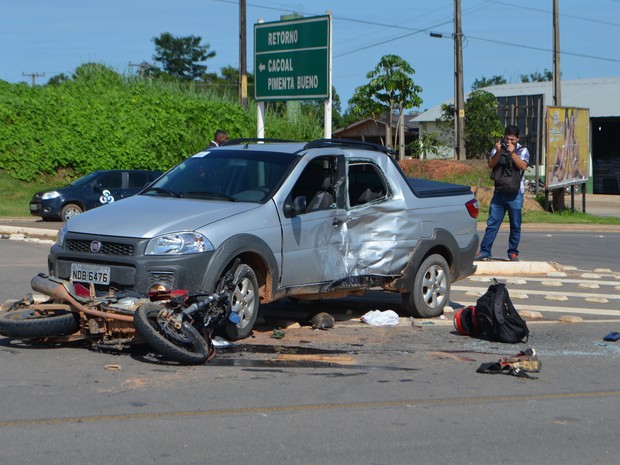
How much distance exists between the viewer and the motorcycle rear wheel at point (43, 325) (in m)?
7.80

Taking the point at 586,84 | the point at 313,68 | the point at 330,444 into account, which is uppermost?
the point at 586,84

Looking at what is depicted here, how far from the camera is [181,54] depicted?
103188 millimetres

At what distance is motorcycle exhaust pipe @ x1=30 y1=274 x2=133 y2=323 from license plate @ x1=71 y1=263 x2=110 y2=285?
240mm

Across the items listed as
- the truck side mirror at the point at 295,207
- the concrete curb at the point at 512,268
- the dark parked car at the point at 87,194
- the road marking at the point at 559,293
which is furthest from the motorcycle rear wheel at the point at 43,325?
the dark parked car at the point at 87,194

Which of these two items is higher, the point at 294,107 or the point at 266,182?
the point at 294,107

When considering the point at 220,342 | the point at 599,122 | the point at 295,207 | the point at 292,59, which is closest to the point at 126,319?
the point at 220,342

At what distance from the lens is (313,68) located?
693 inches

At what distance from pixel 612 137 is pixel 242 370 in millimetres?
48379

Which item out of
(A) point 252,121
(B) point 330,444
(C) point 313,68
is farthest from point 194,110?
(B) point 330,444

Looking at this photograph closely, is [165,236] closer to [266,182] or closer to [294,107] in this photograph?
[266,182]

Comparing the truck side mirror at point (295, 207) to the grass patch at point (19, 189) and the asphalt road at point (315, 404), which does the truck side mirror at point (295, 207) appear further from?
the grass patch at point (19, 189)

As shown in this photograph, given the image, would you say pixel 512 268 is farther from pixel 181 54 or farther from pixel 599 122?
pixel 181 54

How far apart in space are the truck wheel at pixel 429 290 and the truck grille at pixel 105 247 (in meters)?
3.58

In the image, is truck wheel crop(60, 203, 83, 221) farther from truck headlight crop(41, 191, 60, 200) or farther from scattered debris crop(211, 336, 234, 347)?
scattered debris crop(211, 336, 234, 347)
